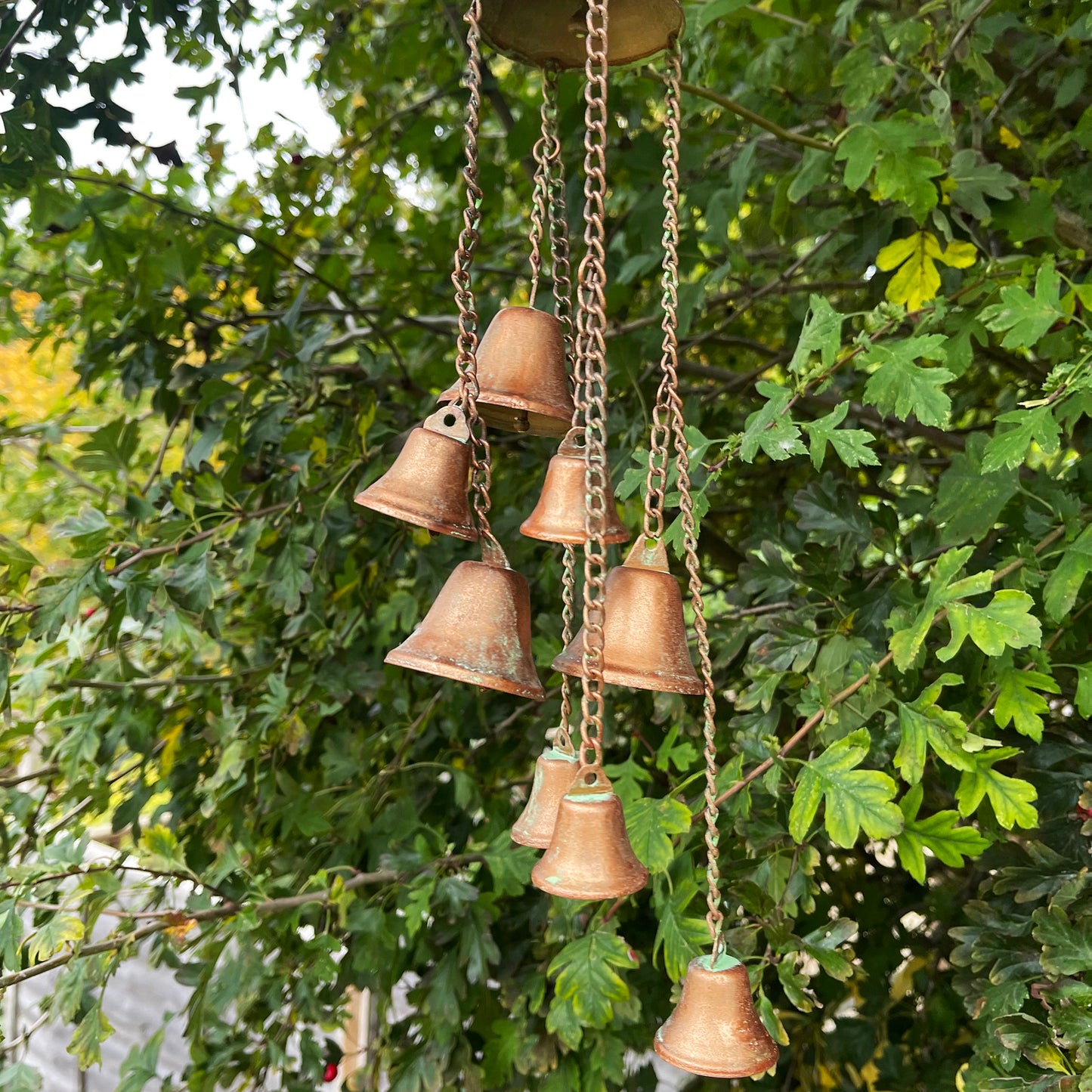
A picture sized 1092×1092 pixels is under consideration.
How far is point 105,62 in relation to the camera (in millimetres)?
1373

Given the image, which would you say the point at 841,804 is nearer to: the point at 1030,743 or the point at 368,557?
the point at 1030,743

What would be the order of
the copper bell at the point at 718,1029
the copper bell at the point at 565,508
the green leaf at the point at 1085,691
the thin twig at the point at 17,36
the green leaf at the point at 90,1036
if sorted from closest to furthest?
the copper bell at the point at 718,1029 < the copper bell at the point at 565,508 < the green leaf at the point at 1085,691 < the thin twig at the point at 17,36 < the green leaf at the point at 90,1036

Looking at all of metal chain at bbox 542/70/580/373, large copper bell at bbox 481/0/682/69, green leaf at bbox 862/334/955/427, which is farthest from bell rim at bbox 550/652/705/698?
large copper bell at bbox 481/0/682/69

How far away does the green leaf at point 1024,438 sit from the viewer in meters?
1.15

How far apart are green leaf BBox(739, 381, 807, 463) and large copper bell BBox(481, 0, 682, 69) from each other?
44cm

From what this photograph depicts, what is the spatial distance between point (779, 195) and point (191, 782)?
1684 mm

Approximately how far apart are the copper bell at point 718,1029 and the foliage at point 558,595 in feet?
0.60

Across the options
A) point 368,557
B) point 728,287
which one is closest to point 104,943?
point 368,557

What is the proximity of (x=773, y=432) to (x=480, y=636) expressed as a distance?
1.45ft

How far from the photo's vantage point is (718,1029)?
99 centimetres

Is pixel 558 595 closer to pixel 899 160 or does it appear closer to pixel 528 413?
pixel 528 413

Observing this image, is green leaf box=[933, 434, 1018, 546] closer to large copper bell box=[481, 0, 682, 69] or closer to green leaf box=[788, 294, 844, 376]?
green leaf box=[788, 294, 844, 376]

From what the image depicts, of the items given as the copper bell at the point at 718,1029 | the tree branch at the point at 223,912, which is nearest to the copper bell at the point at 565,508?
the copper bell at the point at 718,1029

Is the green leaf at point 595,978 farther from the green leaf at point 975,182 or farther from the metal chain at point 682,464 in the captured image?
the green leaf at point 975,182
